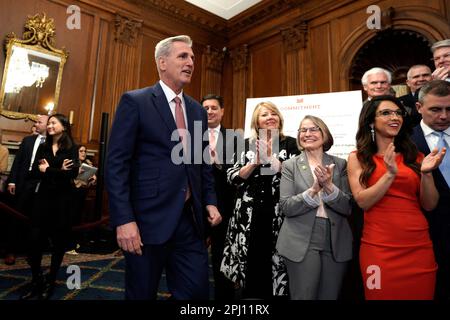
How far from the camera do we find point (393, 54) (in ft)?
16.0

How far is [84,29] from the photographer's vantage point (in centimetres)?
520

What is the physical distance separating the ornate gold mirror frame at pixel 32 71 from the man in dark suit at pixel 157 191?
13.4 ft

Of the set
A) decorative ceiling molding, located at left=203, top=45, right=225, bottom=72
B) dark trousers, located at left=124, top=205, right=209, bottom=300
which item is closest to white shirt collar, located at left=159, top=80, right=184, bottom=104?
dark trousers, located at left=124, top=205, right=209, bottom=300

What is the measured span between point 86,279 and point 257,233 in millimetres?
1829

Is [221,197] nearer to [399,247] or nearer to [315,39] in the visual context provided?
[399,247]

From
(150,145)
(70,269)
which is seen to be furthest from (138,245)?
(70,269)

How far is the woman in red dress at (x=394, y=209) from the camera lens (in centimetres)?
138

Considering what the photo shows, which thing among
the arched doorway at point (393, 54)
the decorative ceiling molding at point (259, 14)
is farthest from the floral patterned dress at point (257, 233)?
the decorative ceiling molding at point (259, 14)

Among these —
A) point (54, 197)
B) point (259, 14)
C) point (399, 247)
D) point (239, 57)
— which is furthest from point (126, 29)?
point (399, 247)

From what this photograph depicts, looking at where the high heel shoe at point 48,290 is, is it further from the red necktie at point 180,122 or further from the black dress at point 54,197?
the red necktie at point 180,122

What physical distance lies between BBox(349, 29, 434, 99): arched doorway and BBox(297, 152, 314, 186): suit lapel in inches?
137

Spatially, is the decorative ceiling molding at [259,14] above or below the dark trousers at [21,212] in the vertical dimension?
above

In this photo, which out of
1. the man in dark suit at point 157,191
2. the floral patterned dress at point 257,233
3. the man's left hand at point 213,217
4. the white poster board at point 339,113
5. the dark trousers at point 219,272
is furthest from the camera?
the white poster board at point 339,113
